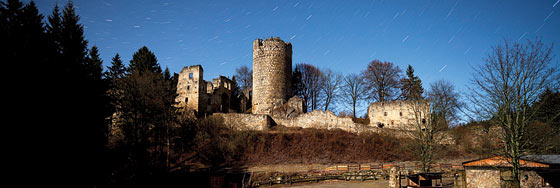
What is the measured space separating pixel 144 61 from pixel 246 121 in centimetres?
1245

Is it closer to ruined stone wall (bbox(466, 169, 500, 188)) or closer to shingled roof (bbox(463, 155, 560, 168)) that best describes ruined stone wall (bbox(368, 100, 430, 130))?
ruined stone wall (bbox(466, 169, 500, 188))

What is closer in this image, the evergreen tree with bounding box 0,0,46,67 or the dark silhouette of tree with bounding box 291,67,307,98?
the evergreen tree with bounding box 0,0,46,67

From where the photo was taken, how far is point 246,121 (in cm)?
2859

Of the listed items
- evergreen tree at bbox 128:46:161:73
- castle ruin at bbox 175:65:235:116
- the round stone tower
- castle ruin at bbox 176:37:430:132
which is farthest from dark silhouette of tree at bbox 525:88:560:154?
evergreen tree at bbox 128:46:161:73

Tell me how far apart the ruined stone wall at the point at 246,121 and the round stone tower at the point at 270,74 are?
13.4 feet

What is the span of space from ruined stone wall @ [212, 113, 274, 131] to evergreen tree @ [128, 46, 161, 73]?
358 inches

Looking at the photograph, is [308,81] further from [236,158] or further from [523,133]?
[523,133]

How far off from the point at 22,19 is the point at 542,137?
2422 centimetres

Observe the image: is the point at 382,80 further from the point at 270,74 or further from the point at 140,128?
the point at 140,128

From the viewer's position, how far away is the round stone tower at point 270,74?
3338 centimetres

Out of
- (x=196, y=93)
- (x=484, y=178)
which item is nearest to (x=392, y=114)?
(x=484, y=178)

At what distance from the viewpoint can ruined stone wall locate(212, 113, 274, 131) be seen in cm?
2831

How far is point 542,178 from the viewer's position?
51.4ft

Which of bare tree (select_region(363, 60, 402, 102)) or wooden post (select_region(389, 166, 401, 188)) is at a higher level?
→ bare tree (select_region(363, 60, 402, 102))
